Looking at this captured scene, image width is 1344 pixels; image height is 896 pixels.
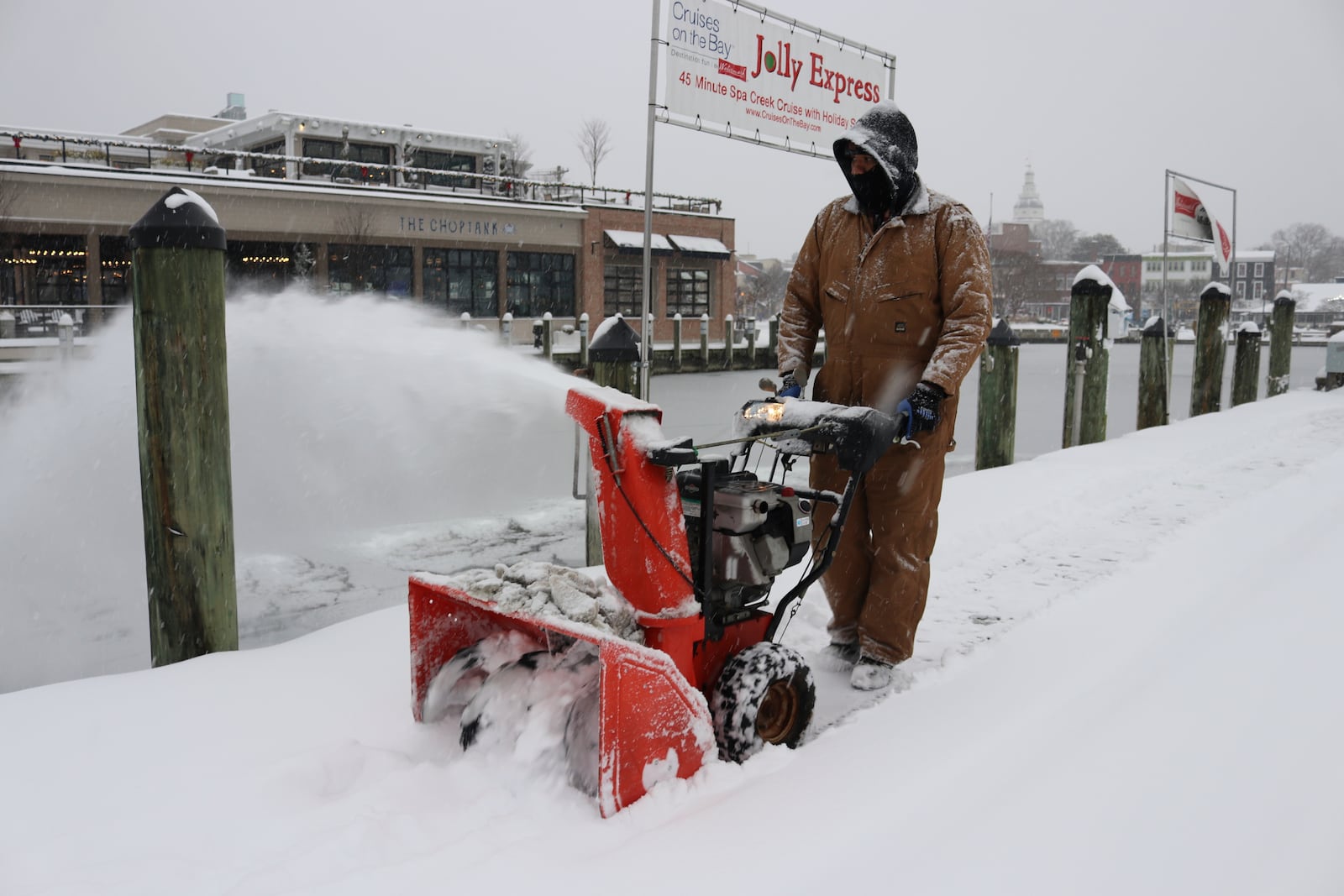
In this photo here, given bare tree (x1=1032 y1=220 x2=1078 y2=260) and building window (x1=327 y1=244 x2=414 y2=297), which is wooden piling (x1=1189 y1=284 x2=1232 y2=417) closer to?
building window (x1=327 y1=244 x2=414 y2=297)

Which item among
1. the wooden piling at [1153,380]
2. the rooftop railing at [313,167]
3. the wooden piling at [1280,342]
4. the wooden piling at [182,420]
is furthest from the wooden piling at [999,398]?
the rooftop railing at [313,167]

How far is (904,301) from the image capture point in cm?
330

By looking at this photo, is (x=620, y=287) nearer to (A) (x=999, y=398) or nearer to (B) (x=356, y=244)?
(B) (x=356, y=244)

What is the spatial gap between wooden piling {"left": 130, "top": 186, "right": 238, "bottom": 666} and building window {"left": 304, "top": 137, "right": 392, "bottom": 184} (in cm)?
2643

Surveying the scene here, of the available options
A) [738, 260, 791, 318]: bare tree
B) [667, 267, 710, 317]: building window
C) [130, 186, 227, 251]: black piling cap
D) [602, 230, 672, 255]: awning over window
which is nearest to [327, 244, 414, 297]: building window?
[602, 230, 672, 255]: awning over window

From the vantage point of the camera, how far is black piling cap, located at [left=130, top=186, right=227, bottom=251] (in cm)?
302

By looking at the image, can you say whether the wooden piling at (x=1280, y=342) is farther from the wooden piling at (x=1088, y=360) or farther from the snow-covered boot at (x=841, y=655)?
the snow-covered boot at (x=841, y=655)

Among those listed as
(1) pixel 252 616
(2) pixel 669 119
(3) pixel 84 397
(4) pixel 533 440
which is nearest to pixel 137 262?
(1) pixel 252 616

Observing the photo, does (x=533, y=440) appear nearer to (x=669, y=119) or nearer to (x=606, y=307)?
(x=669, y=119)

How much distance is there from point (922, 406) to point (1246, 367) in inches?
562

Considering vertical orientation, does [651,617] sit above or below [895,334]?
below

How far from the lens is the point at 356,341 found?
5520 millimetres

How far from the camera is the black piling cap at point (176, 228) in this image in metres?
3.02

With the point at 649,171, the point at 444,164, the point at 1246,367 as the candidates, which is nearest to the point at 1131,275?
the point at 444,164
